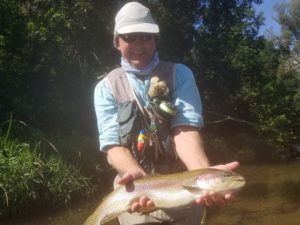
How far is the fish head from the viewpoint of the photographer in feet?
9.00

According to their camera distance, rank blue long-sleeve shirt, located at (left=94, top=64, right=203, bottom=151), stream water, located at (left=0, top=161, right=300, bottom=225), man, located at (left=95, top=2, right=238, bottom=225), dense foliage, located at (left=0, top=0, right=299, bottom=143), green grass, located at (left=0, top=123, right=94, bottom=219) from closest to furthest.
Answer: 1. man, located at (left=95, top=2, right=238, bottom=225)
2. blue long-sleeve shirt, located at (left=94, top=64, right=203, bottom=151)
3. green grass, located at (left=0, top=123, right=94, bottom=219)
4. stream water, located at (left=0, top=161, right=300, bottom=225)
5. dense foliage, located at (left=0, top=0, right=299, bottom=143)

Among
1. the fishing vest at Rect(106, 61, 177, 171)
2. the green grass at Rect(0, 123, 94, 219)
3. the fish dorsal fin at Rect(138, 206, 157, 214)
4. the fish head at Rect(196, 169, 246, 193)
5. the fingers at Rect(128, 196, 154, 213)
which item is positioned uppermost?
the fishing vest at Rect(106, 61, 177, 171)

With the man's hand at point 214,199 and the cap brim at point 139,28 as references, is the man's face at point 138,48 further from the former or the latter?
the man's hand at point 214,199

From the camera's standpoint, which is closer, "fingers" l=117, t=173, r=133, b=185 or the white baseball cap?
"fingers" l=117, t=173, r=133, b=185

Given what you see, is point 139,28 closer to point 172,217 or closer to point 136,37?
point 136,37

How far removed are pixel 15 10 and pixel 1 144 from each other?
6870 mm

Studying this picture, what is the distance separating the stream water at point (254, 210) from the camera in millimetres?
8789

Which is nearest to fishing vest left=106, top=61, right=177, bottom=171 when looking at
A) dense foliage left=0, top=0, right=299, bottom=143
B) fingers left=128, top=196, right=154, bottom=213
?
fingers left=128, top=196, right=154, bottom=213

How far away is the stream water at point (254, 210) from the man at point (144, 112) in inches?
232

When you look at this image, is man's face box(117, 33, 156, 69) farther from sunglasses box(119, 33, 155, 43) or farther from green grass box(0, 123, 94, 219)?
green grass box(0, 123, 94, 219)

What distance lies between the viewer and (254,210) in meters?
9.95

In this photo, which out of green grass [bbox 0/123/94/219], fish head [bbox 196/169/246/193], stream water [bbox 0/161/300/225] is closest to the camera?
fish head [bbox 196/169/246/193]

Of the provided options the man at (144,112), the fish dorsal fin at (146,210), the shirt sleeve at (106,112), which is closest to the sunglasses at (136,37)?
the man at (144,112)

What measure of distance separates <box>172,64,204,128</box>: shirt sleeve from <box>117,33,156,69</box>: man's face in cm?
27
